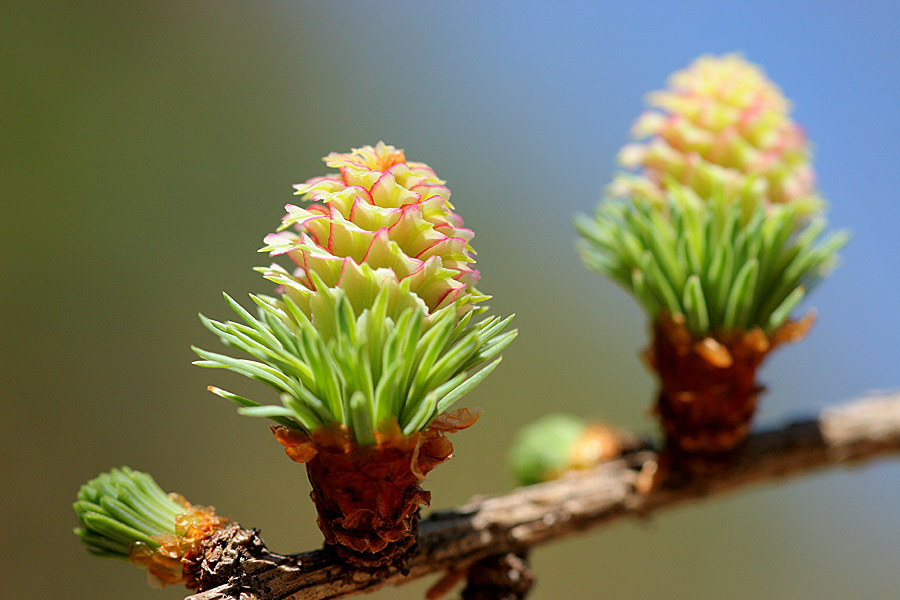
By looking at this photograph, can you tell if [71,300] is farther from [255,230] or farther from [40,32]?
[40,32]

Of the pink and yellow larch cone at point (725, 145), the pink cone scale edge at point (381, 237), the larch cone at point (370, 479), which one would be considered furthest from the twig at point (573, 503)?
the pink and yellow larch cone at point (725, 145)

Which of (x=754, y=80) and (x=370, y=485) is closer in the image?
(x=370, y=485)

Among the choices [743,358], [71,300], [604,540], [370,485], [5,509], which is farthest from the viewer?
[604,540]

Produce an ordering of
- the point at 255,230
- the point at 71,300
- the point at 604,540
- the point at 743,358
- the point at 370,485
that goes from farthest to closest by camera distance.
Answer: the point at 604,540, the point at 255,230, the point at 71,300, the point at 743,358, the point at 370,485

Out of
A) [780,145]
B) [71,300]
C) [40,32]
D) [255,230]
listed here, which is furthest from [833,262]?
[40,32]

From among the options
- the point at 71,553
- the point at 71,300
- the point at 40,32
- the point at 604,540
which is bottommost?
the point at 604,540

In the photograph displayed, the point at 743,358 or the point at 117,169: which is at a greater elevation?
the point at 117,169
